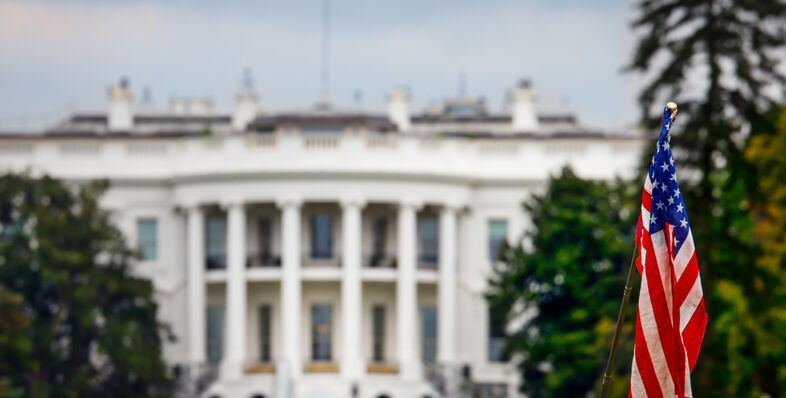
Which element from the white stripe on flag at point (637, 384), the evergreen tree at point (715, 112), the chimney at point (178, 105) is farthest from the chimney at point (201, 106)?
the white stripe on flag at point (637, 384)

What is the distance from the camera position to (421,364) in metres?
73.0

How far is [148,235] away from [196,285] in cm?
372

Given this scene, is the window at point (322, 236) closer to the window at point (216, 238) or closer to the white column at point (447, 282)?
the window at point (216, 238)

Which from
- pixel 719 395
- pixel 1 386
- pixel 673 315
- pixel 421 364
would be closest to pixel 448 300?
pixel 421 364

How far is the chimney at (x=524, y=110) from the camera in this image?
8094 centimetres

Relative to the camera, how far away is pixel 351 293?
239ft

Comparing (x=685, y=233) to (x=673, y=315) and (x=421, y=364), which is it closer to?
(x=673, y=315)

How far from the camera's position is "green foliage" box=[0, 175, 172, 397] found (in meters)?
63.4

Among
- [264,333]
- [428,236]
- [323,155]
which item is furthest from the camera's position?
[428,236]

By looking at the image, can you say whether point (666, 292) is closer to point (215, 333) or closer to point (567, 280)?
point (567, 280)

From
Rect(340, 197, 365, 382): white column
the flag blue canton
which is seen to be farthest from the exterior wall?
the flag blue canton

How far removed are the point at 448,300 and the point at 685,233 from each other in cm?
5760

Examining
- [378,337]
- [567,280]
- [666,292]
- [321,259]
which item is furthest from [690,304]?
[378,337]

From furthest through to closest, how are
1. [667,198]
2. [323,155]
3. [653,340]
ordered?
1. [323,155]
2. [653,340]
3. [667,198]
